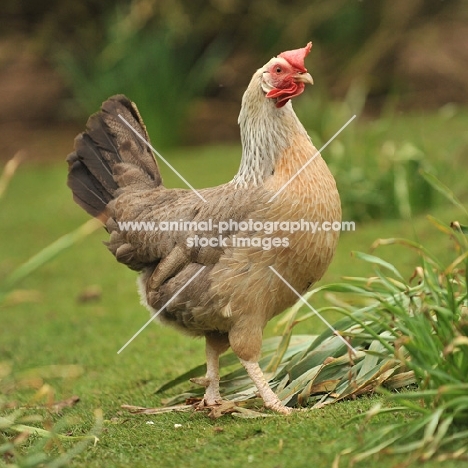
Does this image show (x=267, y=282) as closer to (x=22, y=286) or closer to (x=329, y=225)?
(x=329, y=225)

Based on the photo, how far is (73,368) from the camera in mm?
3816

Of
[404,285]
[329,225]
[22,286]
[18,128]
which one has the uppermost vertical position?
[18,128]

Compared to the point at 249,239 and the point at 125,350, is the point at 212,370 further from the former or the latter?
the point at 125,350

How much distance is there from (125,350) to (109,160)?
1094 millimetres

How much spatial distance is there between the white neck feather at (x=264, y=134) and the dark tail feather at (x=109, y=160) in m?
0.63

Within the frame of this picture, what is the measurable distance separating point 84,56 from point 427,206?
5277 millimetres

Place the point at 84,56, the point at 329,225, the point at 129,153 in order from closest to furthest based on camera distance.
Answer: the point at 329,225 → the point at 129,153 → the point at 84,56

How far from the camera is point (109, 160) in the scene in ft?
11.8

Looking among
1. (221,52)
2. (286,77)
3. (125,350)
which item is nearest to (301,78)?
(286,77)

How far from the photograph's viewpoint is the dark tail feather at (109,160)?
3.54 metres

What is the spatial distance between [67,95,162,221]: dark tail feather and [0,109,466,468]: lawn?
528 mm

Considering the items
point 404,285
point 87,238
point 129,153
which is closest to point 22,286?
point 87,238

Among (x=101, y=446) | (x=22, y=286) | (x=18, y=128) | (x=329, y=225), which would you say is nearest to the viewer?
(x=101, y=446)

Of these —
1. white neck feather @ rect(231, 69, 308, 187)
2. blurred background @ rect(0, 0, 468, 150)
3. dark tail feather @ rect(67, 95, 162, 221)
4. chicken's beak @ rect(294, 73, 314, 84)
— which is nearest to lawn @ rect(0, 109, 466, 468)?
dark tail feather @ rect(67, 95, 162, 221)
